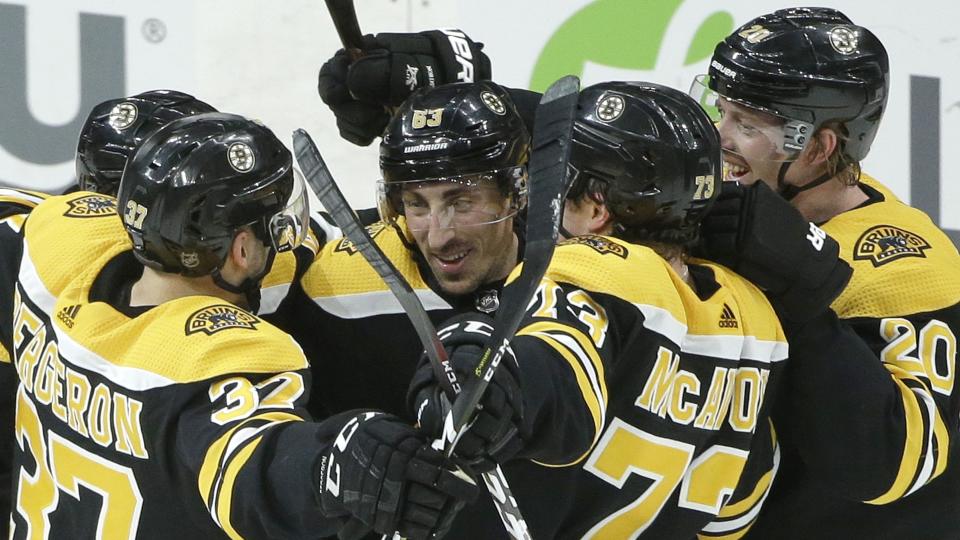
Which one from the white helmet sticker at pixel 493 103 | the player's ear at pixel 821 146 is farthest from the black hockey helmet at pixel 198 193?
the player's ear at pixel 821 146

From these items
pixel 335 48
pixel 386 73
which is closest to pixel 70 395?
pixel 386 73

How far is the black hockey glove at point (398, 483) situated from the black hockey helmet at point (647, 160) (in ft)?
1.89

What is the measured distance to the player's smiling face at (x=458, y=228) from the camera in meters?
2.39

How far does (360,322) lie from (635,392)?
0.65 meters

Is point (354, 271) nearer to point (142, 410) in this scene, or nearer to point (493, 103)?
point (493, 103)

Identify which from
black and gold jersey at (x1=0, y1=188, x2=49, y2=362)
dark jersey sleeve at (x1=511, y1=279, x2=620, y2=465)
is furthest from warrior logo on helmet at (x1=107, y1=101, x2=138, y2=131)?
dark jersey sleeve at (x1=511, y1=279, x2=620, y2=465)

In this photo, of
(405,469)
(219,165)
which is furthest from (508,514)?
(219,165)

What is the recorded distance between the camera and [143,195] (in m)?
2.15

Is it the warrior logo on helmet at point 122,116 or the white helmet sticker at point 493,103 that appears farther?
the warrior logo on helmet at point 122,116

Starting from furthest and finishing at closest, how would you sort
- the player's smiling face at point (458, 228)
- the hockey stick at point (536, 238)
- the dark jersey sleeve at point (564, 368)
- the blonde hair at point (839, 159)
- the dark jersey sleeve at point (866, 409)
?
the blonde hair at point (839, 159)
the player's smiling face at point (458, 228)
the dark jersey sleeve at point (866, 409)
the dark jersey sleeve at point (564, 368)
the hockey stick at point (536, 238)

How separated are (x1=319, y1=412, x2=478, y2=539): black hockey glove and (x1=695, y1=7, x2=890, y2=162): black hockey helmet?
1154 millimetres

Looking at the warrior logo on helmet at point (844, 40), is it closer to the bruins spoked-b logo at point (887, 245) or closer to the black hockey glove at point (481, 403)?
the bruins spoked-b logo at point (887, 245)

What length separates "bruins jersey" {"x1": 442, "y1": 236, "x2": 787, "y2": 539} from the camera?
1803mm

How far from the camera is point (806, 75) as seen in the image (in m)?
2.54
